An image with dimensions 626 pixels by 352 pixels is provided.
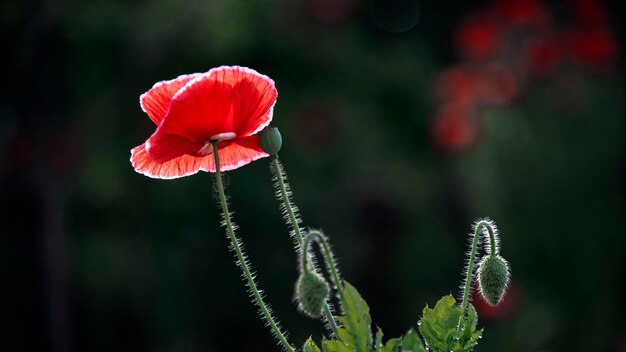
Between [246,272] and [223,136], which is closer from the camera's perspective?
[246,272]

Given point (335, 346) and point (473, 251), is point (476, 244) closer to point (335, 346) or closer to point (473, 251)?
point (473, 251)

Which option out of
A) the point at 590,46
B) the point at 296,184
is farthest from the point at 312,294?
the point at 590,46

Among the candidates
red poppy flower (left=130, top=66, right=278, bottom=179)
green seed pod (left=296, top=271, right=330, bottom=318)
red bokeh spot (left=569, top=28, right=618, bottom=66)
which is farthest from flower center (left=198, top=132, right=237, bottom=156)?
red bokeh spot (left=569, top=28, right=618, bottom=66)

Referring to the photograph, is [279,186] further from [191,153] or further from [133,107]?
[133,107]

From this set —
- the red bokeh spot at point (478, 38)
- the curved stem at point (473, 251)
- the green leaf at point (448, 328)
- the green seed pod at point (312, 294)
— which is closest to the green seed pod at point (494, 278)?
the curved stem at point (473, 251)

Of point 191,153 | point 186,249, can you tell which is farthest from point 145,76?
point 191,153

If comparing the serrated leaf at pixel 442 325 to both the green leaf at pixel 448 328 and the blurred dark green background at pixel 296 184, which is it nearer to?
the green leaf at pixel 448 328

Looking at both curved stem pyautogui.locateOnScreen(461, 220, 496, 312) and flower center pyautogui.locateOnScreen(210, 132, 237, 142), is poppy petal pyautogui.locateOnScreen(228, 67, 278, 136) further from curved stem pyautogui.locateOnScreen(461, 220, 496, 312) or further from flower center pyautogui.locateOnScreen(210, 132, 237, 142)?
curved stem pyautogui.locateOnScreen(461, 220, 496, 312)
